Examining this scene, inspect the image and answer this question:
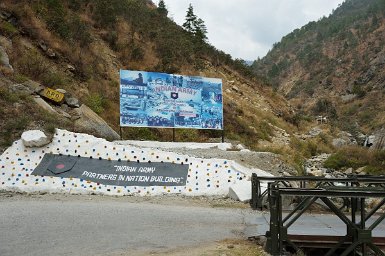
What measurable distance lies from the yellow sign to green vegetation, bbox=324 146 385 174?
1657 cm

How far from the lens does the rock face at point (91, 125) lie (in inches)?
628

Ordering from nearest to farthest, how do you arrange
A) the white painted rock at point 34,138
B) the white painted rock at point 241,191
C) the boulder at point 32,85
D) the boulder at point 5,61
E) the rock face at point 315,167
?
the white painted rock at point 241,191 → the white painted rock at point 34,138 → the boulder at point 32,85 → the boulder at point 5,61 → the rock face at point 315,167

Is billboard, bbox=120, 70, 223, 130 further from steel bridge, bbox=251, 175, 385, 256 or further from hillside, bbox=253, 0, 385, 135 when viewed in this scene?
hillside, bbox=253, 0, 385, 135

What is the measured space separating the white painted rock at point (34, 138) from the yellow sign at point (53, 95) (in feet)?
11.4

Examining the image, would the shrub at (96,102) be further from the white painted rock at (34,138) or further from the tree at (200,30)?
the tree at (200,30)

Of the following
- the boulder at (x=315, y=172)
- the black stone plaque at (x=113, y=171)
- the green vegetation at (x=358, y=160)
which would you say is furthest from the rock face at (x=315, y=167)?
the black stone plaque at (x=113, y=171)

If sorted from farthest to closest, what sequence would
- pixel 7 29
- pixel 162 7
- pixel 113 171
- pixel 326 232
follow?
pixel 162 7 < pixel 7 29 < pixel 113 171 < pixel 326 232

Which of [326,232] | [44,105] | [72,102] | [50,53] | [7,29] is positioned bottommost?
[326,232]

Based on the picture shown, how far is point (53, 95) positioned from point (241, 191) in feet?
29.8

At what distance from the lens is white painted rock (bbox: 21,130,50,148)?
13031 millimetres

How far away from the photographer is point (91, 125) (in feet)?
53.4

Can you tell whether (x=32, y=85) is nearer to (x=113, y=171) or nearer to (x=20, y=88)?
(x=20, y=88)

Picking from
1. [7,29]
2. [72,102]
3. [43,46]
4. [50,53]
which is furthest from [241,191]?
[7,29]

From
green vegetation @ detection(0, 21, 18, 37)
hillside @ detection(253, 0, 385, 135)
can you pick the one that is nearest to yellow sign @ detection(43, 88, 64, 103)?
green vegetation @ detection(0, 21, 18, 37)
